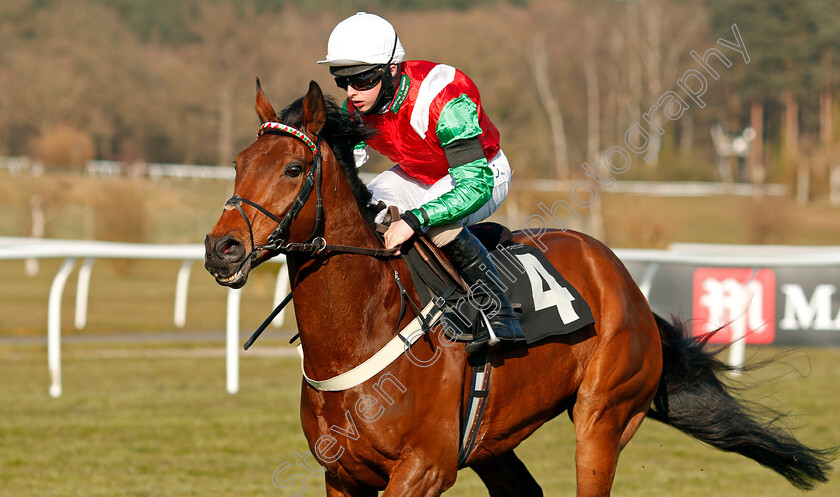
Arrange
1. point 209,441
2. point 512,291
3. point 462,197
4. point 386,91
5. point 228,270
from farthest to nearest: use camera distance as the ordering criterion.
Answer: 1. point 209,441
2. point 512,291
3. point 386,91
4. point 462,197
5. point 228,270

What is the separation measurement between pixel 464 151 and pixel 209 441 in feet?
12.2

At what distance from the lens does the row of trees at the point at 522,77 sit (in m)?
38.8

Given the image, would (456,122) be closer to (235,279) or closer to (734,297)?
(235,279)

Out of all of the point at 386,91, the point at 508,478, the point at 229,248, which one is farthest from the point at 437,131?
the point at 508,478

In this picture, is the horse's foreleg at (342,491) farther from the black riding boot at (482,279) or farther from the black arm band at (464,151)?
the black arm band at (464,151)

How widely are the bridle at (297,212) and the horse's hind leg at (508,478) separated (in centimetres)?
128

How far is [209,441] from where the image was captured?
19.7ft

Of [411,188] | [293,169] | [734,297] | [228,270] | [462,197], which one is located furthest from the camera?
[734,297]

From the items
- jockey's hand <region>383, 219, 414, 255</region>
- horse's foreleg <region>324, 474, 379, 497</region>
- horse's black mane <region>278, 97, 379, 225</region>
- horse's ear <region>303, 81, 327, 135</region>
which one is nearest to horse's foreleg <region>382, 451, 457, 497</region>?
horse's foreleg <region>324, 474, 379, 497</region>

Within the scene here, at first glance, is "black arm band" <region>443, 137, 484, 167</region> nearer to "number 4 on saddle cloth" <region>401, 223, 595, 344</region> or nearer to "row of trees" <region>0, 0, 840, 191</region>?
"number 4 on saddle cloth" <region>401, 223, 595, 344</region>

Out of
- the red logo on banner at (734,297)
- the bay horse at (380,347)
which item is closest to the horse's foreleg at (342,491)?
the bay horse at (380,347)

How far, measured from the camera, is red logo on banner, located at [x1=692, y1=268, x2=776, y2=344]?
8.83m

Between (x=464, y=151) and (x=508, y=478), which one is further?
(x=508, y=478)

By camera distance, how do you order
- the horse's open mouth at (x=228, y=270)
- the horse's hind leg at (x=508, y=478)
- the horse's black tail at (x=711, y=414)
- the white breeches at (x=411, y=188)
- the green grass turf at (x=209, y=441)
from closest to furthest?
1. the horse's open mouth at (x=228, y=270)
2. the white breeches at (x=411, y=188)
3. the horse's hind leg at (x=508, y=478)
4. the horse's black tail at (x=711, y=414)
5. the green grass turf at (x=209, y=441)
